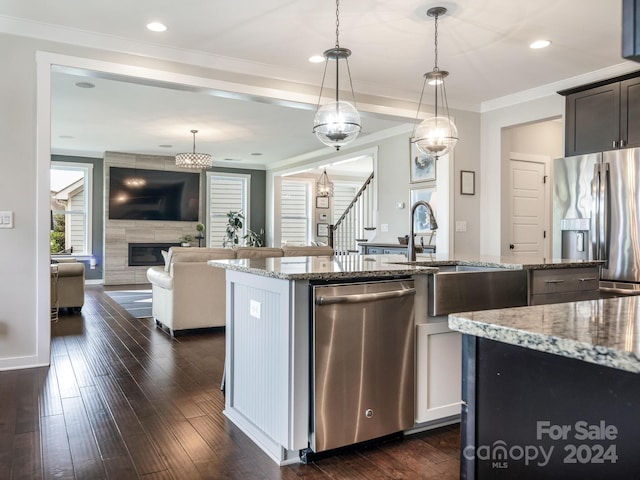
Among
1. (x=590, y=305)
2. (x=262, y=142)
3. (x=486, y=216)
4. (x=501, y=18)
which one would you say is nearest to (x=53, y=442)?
(x=590, y=305)

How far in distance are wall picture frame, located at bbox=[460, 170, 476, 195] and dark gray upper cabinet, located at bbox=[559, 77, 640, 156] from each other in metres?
1.35

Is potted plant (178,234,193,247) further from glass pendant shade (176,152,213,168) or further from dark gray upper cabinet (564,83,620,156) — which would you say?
dark gray upper cabinet (564,83,620,156)

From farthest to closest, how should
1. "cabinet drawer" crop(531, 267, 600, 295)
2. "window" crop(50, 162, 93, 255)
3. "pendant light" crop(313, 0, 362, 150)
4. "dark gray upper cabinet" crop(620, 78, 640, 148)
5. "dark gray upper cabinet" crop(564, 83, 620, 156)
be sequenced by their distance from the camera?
"window" crop(50, 162, 93, 255) → "dark gray upper cabinet" crop(564, 83, 620, 156) → "dark gray upper cabinet" crop(620, 78, 640, 148) → "pendant light" crop(313, 0, 362, 150) → "cabinet drawer" crop(531, 267, 600, 295)

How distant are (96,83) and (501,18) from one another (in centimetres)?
414

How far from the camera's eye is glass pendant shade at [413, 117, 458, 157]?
3.61 m

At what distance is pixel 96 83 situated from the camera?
5.24 m

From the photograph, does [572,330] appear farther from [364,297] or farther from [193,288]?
[193,288]

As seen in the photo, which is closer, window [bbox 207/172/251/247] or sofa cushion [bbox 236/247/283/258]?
sofa cushion [bbox 236/247/283/258]

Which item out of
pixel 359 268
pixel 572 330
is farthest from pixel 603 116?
pixel 572 330

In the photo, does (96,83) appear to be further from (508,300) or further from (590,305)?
(590,305)

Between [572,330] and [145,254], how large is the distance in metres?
9.90

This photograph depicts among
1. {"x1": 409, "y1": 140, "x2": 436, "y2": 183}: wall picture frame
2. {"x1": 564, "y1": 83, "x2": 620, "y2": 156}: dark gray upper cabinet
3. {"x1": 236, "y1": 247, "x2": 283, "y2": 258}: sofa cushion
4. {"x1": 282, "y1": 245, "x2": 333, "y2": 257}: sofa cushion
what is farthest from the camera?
{"x1": 409, "y1": 140, "x2": 436, "y2": 183}: wall picture frame

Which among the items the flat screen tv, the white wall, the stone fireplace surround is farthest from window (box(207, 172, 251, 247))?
the white wall

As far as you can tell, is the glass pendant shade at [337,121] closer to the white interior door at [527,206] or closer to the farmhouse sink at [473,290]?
the farmhouse sink at [473,290]
